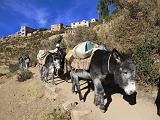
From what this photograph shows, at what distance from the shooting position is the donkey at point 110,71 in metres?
9.65

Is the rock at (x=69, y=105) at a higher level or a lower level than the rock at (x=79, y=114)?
higher

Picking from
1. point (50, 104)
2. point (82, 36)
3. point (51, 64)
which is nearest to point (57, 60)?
point (51, 64)

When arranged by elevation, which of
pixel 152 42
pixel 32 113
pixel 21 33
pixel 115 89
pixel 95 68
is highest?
pixel 21 33

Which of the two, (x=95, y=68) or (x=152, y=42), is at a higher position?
(x=152, y=42)

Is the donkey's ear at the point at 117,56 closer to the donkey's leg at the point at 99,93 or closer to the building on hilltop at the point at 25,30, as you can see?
the donkey's leg at the point at 99,93

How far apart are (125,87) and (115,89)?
2879 millimetres

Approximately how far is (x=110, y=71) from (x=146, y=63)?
10.7ft

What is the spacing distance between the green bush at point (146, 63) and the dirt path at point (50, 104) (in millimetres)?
1248

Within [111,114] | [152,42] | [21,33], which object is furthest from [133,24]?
[21,33]

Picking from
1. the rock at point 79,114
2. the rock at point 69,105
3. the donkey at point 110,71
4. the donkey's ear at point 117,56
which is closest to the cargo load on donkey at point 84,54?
the donkey at point 110,71

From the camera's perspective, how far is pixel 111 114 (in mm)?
10523

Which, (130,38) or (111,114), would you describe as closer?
(111,114)

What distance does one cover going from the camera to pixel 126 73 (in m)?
9.69

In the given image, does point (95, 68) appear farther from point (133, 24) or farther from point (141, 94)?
point (133, 24)
